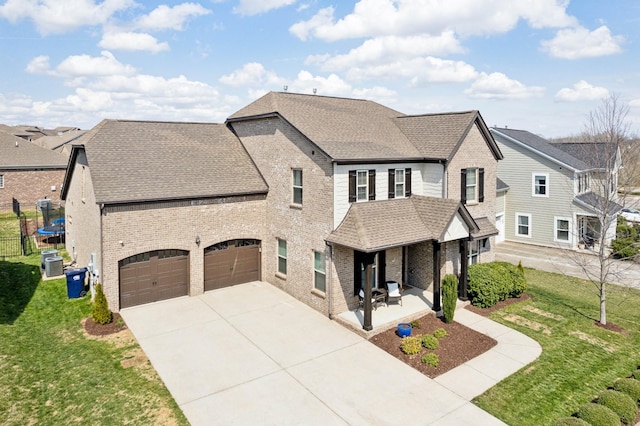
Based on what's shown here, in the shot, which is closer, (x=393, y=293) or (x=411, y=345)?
(x=411, y=345)

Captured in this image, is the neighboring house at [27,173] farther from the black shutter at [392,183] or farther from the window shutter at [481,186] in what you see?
the window shutter at [481,186]

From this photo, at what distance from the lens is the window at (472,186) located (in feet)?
66.1

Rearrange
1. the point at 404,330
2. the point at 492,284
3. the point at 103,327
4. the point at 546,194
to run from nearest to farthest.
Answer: the point at 404,330, the point at 103,327, the point at 492,284, the point at 546,194

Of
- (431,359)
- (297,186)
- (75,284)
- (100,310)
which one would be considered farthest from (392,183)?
(75,284)

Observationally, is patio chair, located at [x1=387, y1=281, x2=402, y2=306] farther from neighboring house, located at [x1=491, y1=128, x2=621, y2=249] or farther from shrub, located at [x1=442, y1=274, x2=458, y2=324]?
neighboring house, located at [x1=491, y1=128, x2=621, y2=249]

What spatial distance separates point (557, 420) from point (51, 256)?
885 inches

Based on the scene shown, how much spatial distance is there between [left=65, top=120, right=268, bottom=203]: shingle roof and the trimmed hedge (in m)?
10.6

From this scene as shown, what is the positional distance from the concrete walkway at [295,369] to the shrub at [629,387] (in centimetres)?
249

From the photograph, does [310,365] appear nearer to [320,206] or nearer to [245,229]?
[320,206]

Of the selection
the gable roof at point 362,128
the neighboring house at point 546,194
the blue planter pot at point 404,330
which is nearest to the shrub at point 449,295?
the blue planter pot at point 404,330

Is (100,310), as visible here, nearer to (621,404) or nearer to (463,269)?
(463,269)

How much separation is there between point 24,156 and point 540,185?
45.9 m

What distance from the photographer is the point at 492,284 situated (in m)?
18.5

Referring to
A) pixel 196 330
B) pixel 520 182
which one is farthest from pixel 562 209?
pixel 196 330
